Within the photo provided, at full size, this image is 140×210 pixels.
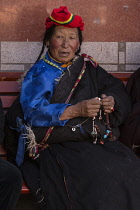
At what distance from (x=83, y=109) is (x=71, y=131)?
0.75 feet

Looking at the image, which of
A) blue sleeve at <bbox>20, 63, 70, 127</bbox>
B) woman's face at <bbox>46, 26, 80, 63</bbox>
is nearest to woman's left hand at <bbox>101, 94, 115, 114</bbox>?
blue sleeve at <bbox>20, 63, 70, 127</bbox>

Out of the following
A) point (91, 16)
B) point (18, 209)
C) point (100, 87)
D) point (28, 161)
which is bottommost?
point (18, 209)

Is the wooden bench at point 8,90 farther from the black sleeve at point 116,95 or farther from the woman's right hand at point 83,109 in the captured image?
the woman's right hand at point 83,109

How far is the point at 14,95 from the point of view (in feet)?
13.5

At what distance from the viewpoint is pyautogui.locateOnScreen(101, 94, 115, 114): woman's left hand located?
3.46 metres

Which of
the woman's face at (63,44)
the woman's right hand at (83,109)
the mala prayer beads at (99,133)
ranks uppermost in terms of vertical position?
the woman's face at (63,44)

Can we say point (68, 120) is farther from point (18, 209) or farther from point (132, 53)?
point (132, 53)

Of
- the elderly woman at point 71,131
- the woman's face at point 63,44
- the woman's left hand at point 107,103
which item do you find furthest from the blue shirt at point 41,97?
the woman's left hand at point 107,103

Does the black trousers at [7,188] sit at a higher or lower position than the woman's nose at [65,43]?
lower

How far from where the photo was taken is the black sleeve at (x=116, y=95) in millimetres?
3584

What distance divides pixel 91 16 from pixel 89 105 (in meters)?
1.67

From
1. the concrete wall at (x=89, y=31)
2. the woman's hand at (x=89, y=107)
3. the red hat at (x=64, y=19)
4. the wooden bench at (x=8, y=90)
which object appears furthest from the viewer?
the concrete wall at (x=89, y=31)

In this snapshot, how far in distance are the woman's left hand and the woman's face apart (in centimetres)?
61

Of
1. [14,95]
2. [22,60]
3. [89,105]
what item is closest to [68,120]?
[89,105]
